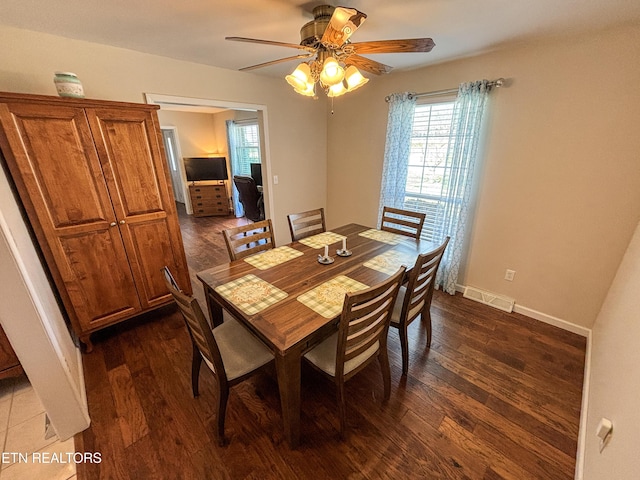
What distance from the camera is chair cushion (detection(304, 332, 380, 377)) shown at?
4.37 feet

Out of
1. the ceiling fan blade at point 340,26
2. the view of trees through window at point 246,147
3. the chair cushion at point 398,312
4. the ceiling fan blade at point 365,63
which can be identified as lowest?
the chair cushion at point 398,312

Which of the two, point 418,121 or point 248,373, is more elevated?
point 418,121

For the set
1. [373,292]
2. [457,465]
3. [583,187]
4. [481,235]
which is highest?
[583,187]

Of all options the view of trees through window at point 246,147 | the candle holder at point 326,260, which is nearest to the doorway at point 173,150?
the view of trees through window at point 246,147

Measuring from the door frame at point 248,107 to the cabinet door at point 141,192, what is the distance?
574 mm

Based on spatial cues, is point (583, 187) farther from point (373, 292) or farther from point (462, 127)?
point (373, 292)

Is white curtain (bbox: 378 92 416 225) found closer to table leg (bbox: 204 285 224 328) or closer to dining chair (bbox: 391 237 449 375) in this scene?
dining chair (bbox: 391 237 449 375)

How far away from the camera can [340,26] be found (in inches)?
46.2

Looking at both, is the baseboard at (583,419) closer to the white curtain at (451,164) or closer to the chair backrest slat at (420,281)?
the chair backrest slat at (420,281)

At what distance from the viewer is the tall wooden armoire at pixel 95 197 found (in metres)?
1.61

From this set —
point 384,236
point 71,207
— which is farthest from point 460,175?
point 71,207

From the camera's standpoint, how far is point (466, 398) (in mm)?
1643

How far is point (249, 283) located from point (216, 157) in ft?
18.0

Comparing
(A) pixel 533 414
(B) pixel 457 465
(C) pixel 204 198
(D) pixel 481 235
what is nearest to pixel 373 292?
(B) pixel 457 465
